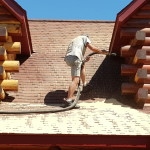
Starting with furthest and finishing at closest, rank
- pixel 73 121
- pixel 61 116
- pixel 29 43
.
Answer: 1. pixel 29 43
2. pixel 61 116
3. pixel 73 121

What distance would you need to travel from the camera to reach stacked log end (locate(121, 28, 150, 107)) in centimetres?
768

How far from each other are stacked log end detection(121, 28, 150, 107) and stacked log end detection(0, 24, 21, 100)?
6.24ft

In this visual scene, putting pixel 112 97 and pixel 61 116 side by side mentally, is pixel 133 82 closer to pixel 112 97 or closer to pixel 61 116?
pixel 112 97

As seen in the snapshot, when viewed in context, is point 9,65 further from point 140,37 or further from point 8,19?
point 140,37

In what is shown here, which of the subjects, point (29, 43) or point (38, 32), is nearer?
point (29, 43)

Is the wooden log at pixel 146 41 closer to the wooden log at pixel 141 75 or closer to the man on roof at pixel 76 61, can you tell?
the wooden log at pixel 141 75

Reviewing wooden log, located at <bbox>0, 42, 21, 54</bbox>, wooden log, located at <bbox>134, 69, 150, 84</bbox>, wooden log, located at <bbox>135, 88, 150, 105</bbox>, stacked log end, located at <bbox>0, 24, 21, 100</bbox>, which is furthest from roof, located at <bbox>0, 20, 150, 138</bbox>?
wooden log, located at <bbox>0, 42, 21, 54</bbox>

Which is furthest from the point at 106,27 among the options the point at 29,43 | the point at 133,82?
the point at 133,82

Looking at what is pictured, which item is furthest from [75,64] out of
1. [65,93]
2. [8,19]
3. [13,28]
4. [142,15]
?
[142,15]

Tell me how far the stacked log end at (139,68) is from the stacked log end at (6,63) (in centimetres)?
190

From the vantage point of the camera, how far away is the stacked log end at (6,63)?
7.77 meters

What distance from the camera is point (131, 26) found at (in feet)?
28.0
